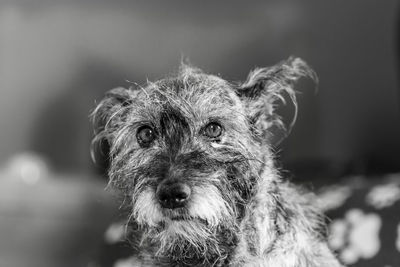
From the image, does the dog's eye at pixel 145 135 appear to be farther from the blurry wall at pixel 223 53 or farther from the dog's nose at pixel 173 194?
the blurry wall at pixel 223 53

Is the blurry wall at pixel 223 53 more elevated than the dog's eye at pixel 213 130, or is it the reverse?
the blurry wall at pixel 223 53

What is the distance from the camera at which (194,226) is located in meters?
1.33

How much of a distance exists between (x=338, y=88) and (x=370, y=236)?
1.01 metres

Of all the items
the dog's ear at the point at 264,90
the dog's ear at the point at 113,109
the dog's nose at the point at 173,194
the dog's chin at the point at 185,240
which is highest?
the dog's ear at the point at 264,90

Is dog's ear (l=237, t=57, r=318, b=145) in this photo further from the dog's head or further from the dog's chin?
the dog's chin

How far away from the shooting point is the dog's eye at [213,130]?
4.84 feet

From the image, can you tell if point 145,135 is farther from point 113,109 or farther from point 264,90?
point 264,90

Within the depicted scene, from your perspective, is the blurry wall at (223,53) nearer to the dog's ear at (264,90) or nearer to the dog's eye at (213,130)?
the dog's ear at (264,90)

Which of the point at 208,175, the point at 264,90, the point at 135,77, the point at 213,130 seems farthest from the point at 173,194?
the point at 135,77

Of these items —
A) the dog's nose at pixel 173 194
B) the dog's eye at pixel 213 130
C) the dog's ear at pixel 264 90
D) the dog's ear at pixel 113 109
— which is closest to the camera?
the dog's nose at pixel 173 194

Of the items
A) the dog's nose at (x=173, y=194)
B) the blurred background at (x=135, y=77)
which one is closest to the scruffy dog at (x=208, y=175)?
the dog's nose at (x=173, y=194)

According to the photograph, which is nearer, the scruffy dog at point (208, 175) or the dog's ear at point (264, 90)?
the scruffy dog at point (208, 175)

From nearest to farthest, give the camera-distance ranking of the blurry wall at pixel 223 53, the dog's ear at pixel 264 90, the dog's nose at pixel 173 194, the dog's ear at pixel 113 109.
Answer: the dog's nose at pixel 173 194 < the dog's ear at pixel 264 90 < the dog's ear at pixel 113 109 < the blurry wall at pixel 223 53

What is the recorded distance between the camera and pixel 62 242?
290 centimetres
